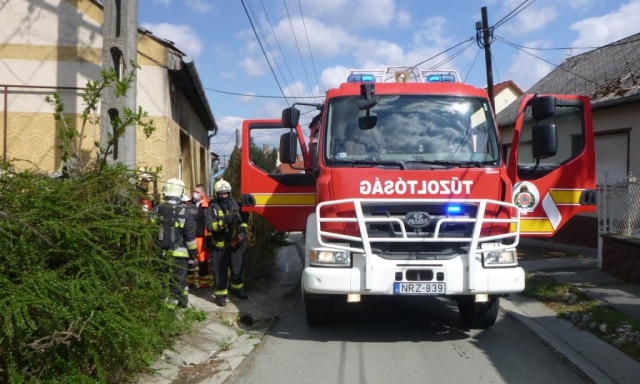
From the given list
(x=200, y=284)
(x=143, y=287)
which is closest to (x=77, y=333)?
(x=143, y=287)

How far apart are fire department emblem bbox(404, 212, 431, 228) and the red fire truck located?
1 cm

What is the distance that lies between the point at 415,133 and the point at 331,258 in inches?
69.7

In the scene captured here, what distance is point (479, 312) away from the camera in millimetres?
7020

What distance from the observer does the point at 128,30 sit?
764cm

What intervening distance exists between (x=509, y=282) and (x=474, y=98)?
2237mm

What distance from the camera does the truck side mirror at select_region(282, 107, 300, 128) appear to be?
735cm

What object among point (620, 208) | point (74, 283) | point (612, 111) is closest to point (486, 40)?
point (612, 111)

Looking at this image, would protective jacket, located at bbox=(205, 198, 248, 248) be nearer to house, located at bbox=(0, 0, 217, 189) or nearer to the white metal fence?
house, located at bbox=(0, 0, 217, 189)

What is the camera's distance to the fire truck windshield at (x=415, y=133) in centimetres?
666

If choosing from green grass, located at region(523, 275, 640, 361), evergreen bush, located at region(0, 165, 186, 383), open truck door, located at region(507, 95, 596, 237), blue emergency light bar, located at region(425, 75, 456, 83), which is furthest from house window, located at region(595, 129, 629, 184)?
evergreen bush, located at region(0, 165, 186, 383)

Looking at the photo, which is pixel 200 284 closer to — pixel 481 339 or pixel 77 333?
pixel 481 339

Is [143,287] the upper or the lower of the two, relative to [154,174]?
lower

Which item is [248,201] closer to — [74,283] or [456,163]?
[456,163]

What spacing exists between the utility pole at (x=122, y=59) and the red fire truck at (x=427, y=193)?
193 cm
